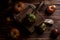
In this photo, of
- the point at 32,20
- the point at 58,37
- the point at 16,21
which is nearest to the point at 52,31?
the point at 58,37

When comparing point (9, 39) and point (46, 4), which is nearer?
point (9, 39)

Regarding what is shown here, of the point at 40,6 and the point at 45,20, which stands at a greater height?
the point at 40,6

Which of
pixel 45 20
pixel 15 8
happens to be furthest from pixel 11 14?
pixel 45 20

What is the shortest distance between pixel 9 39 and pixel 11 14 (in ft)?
0.80

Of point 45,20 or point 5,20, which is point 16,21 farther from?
point 45,20

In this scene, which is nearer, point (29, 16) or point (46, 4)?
point (29, 16)

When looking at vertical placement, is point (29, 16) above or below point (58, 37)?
above

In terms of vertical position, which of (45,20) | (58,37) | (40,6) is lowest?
(58,37)

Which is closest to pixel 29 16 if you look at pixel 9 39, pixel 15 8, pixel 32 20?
pixel 32 20

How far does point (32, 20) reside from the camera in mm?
1821

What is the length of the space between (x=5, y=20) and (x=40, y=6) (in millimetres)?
365

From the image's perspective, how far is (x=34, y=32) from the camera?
1872 millimetres

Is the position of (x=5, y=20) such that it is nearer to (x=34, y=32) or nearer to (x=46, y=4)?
(x=34, y=32)

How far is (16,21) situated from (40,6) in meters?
0.28
